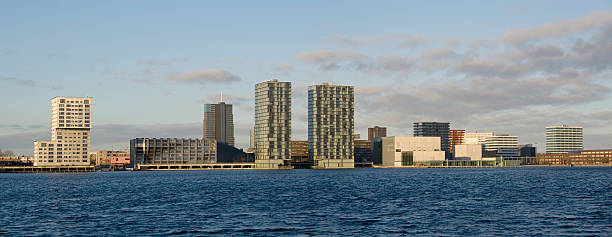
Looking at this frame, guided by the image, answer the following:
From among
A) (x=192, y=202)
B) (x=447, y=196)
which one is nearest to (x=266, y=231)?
(x=192, y=202)

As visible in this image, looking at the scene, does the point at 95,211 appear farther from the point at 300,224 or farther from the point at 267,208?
the point at 300,224

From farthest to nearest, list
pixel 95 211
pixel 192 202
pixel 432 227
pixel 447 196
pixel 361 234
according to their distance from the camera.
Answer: pixel 447 196 < pixel 192 202 < pixel 95 211 < pixel 432 227 < pixel 361 234

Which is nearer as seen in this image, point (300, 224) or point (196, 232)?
point (196, 232)

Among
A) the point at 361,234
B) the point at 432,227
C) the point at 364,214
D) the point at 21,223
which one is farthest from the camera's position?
the point at 364,214

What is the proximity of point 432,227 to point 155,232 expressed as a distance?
90.7 ft

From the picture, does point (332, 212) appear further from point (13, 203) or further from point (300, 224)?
point (13, 203)

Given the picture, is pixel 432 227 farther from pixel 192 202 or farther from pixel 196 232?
pixel 192 202

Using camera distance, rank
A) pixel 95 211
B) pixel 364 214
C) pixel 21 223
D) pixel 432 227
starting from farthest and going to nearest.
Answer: pixel 95 211
pixel 364 214
pixel 21 223
pixel 432 227

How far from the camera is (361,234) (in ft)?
200

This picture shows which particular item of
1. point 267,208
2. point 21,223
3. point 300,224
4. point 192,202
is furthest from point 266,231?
point 192,202

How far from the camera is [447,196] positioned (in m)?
108

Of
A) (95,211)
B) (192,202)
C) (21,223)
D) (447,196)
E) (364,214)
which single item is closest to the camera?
(21,223)

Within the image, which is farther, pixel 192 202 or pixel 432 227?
pixel 192 202

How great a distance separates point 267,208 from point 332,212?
11043mm
